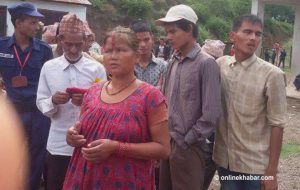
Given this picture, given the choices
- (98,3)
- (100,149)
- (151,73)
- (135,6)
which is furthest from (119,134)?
(135,6)

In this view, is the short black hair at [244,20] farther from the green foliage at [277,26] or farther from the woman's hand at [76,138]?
the green foliage at [277,26]

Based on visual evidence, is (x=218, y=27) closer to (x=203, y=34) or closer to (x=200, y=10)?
(x=200, y=10)

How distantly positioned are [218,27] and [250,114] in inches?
1260

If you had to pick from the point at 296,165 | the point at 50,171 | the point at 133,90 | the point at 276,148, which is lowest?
the point at 296,165

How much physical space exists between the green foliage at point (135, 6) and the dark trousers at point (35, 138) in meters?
24.6

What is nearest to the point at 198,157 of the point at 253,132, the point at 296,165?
the point at 253,132

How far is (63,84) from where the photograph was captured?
3.45 m

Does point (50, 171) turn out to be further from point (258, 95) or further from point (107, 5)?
point (107, 5)

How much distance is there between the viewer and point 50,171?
3455mm

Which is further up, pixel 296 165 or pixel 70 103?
pixel 70 103

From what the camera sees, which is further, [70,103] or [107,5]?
[107,5]

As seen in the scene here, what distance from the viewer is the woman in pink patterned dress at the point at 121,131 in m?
2.41

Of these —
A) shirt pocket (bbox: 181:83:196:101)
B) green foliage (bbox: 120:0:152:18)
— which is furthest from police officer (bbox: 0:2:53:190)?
green foliage (bbox: 120:0:152:18)

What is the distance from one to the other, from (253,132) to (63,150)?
1.40 metres
